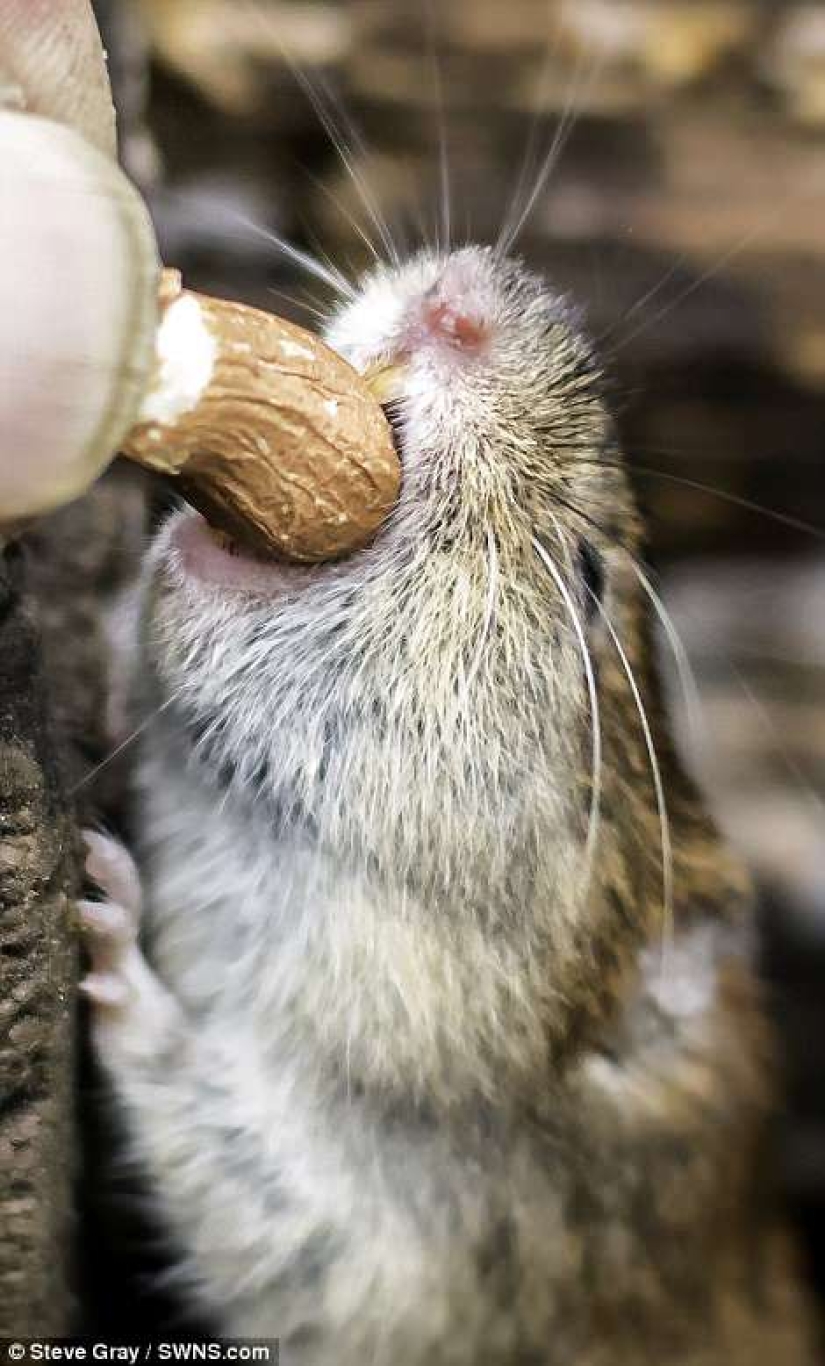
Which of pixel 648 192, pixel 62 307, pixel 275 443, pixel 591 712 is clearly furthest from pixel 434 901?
pixel 648 192

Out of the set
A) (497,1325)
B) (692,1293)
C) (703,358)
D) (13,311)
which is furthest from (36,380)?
(703,358)

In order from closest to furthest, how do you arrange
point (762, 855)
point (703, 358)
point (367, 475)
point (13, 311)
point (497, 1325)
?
point (13, 311), point (367, 475), point (497, 1325), point (703, 358), point (762, 855)

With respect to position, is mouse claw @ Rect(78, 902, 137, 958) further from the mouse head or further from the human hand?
the human hand

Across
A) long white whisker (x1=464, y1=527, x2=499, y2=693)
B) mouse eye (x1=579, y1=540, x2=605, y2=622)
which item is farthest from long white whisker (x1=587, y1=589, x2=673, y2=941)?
long white whisker (x1=464, y1=527, x2=499, y2=693)

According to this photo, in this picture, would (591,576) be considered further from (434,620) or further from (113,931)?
(113,931)

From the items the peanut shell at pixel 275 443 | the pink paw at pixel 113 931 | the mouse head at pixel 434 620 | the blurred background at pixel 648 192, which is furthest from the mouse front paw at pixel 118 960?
the blurred background at pixel 648 192

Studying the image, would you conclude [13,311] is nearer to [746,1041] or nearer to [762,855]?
[746,1041]

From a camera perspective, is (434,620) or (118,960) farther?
(118,960)
